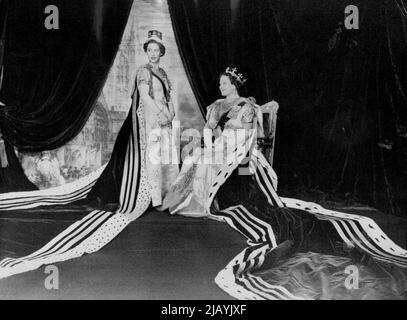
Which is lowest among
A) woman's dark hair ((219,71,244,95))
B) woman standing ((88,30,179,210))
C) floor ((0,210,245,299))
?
floor ((0,210,245,299))

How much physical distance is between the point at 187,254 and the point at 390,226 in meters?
Result: 1.57

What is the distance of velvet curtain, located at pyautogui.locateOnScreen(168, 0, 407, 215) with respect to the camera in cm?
348

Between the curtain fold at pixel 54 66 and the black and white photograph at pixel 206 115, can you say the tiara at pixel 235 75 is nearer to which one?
the black and white photograph at pixel 206 115

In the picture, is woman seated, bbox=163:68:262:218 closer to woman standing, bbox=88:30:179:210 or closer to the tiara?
the tiara

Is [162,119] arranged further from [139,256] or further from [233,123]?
[139,256]

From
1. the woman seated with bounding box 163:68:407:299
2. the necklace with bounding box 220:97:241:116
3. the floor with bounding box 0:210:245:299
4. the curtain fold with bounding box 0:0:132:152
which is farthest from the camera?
the necklace with bounding box 220:97:241:116

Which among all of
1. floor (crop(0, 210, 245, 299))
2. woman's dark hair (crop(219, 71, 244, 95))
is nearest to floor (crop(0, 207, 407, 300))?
floor (crop(0, 210, 245, 299))

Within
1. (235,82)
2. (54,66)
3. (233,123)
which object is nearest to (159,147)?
(233,123)

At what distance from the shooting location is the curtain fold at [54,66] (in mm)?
3402

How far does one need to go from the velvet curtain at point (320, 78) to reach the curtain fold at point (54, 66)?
23.6 inches

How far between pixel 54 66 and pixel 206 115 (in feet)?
3.99

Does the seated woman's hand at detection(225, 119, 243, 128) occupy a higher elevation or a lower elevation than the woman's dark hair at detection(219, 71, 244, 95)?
lower
